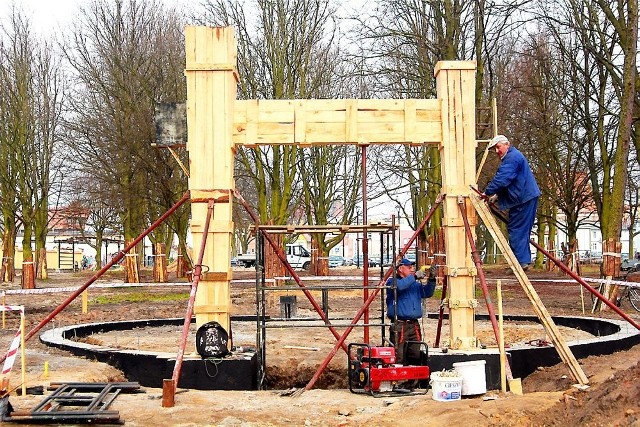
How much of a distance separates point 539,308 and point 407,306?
6.40 ft

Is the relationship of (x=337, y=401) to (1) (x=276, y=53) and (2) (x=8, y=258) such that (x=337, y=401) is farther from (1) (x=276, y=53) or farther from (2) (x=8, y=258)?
(2) (x=8, y=258)

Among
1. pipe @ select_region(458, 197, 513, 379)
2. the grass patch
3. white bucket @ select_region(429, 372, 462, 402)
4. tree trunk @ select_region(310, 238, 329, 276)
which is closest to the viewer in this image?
white bucket @ select_region(429, 372, 462, 402)

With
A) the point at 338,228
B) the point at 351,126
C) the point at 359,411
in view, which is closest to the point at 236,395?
the point at 359,411

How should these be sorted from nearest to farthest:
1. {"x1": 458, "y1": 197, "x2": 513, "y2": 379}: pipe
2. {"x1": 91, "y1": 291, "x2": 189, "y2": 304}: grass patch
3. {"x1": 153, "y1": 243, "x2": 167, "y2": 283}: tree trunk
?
{"x1": 458, "y1": 197, "x2": 513, "y2": 379}: pipe → {"x1": 91, "y1": 291, "x2": 189, "y2": 304}: grass patch → {"x1": 153, "y1": 243, "x2": 167, "y2": 283}: tree trunk

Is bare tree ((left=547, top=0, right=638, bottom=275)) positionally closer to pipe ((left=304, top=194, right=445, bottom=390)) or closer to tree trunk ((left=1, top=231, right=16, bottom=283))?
pipe ((left=304, top=194, right=445, bottom=390))

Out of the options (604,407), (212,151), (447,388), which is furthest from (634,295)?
(604,407)

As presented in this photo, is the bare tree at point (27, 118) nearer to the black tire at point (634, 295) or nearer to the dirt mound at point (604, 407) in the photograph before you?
the black tire at point (634, 295)

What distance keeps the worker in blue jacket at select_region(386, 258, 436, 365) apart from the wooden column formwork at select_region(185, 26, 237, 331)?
6.97ft

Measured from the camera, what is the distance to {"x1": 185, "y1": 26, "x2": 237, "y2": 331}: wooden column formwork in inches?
357

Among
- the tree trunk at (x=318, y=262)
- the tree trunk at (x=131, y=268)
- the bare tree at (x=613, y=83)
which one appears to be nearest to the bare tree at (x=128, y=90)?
the tree trunk at (x=131, y=268)

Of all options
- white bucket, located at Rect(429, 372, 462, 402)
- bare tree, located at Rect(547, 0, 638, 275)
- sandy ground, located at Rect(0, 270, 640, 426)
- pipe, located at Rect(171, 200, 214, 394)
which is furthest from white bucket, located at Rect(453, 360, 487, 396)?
bare tree, located at Rect(547, 0, 638, 275)

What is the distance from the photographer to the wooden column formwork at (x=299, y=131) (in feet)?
29.8

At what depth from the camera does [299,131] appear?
927 cm

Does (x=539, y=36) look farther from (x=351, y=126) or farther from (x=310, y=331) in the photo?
(x=351, y=126)
